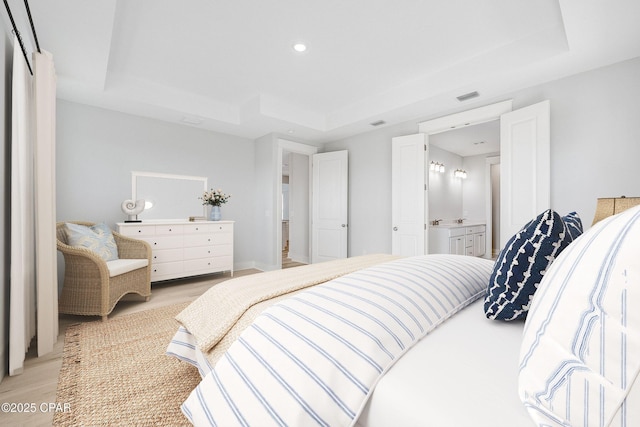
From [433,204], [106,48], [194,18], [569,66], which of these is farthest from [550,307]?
[433,204]

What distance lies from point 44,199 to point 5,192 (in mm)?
199

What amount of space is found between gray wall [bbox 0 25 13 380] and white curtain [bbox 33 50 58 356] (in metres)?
0.14

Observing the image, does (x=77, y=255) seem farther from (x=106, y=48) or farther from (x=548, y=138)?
(x=548, y=138)

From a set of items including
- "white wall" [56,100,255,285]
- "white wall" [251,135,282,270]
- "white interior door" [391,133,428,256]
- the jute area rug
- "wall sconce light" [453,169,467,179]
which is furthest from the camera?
"wall sconce light" [453,169,467,179]

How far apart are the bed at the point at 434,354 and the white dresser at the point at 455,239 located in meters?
4.08

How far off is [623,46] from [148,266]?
4787 millimetres

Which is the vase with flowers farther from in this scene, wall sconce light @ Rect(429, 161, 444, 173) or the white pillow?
the white pillow

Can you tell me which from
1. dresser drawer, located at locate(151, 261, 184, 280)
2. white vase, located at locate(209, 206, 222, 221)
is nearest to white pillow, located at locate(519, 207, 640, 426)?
dresser drawer, located at locate(151, 261, 184, 280)

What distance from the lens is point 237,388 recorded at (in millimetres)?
769

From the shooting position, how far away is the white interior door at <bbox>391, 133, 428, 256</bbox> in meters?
3.84

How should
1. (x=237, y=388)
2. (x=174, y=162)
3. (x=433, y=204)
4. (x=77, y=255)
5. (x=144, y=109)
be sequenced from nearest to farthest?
1. (x=237, y=388)
2. (x=77, y=255)
3. (x=144, y=109)
4. (x=174, y=162)
5. (x=433, y=204)

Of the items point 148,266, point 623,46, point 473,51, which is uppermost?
point 473,51

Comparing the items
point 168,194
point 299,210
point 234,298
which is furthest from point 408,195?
point 168,194

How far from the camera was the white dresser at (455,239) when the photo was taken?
4.91 meters
